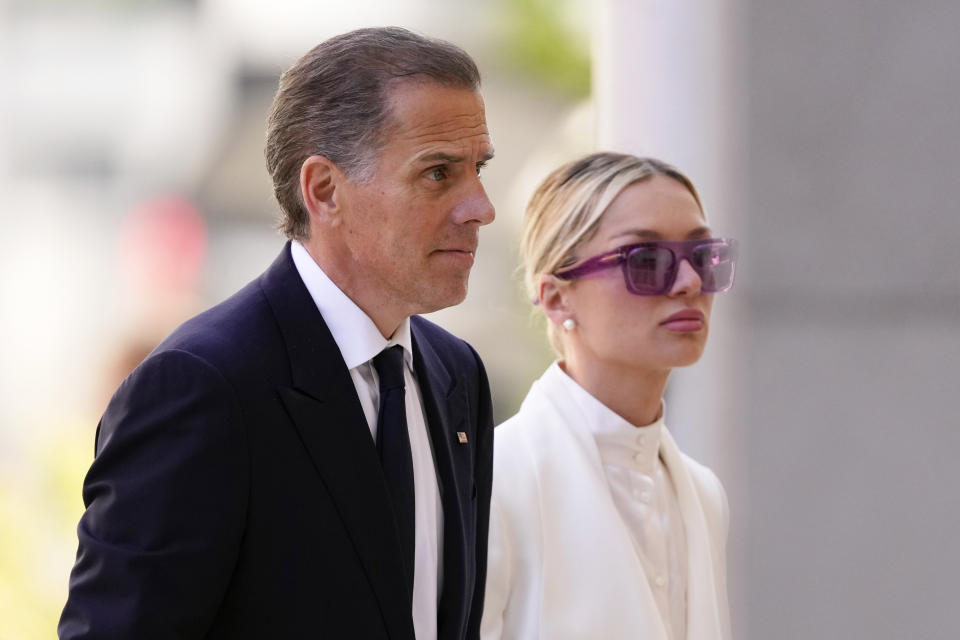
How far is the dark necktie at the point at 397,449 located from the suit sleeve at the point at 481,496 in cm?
34

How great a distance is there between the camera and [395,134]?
235cm

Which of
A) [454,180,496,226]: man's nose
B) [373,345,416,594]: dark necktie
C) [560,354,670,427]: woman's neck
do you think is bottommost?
[560,354,670,427]: woman's neck

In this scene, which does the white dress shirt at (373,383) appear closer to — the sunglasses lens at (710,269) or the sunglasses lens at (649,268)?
the sunglasses lens at (649,268)

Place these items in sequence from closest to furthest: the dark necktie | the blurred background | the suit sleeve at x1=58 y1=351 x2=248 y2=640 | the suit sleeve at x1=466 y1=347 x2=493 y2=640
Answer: the blurred background < the suit sleeve at x1=58 y1=351 x2=248 y2=640 < the dark necktie < the suit sleeve at x1=466 y1=347 x2=493 y2=640

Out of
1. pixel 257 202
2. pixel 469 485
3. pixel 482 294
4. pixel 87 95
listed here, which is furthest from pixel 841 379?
pixel 87 95

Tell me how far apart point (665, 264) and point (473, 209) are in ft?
2.94

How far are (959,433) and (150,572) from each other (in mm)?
1292

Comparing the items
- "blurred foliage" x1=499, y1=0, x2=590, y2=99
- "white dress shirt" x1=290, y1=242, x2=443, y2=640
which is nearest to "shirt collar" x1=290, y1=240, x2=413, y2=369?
"white dress shirt" x1=290, y1=242, x2=443, y2=640

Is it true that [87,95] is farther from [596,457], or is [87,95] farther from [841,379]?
[841,379]

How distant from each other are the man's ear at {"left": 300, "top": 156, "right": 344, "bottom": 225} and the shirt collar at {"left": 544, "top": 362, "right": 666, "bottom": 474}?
1051 mm

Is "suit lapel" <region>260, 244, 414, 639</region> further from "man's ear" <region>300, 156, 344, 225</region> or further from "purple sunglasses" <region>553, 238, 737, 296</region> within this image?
"purple sunglasses" <region>553, 238, 737, 296</region>

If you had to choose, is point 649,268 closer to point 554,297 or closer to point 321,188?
point 554,297

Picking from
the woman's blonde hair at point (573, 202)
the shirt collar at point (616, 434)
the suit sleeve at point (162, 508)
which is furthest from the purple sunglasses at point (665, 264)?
the suit sleeve at point (162, 508)

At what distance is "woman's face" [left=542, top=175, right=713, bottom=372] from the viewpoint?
3.11 metres
